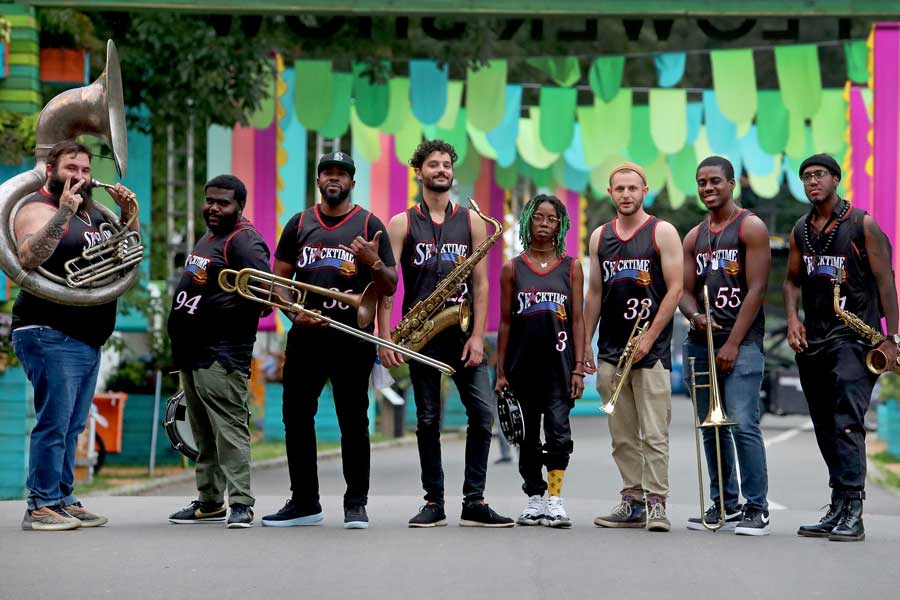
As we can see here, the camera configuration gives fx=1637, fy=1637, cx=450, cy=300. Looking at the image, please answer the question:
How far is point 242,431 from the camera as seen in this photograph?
9.42 meters

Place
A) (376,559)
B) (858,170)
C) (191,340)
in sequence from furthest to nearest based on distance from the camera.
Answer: (858,170) < (191,340) < (376,559)

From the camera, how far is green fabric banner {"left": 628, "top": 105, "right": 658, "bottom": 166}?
2027 cm

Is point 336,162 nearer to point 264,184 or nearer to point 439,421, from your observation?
point 439,421

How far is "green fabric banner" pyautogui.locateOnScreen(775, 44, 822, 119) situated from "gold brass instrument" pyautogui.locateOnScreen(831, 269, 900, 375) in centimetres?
930

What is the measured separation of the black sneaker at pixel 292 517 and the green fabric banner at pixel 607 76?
34.1 feet

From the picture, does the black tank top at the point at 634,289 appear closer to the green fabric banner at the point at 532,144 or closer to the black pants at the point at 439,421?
the black pants at the point at 439,421

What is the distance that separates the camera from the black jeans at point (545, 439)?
9.57m

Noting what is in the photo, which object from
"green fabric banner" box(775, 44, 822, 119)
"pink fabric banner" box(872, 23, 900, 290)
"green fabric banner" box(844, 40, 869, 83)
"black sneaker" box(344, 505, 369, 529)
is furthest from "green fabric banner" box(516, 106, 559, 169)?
"black sneaker" box(344, 505, 369, 529)

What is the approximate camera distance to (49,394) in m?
9.16

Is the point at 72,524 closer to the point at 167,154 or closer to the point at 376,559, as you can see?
the point at 376,559

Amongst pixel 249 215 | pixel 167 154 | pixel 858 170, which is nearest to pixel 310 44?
pixel 249 215

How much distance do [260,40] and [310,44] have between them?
1.07 m

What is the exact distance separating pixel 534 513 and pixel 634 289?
56.7 inches

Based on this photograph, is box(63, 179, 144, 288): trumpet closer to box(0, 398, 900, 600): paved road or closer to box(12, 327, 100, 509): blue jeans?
box(12, 327, 100, 509): blue jeans
